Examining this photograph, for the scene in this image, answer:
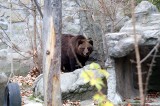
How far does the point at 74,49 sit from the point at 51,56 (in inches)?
190

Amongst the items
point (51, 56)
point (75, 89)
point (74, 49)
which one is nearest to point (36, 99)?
point (75, 89)

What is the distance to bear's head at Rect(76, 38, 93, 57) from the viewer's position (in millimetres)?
9019

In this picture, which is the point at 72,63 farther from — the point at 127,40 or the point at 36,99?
the point at 127,40

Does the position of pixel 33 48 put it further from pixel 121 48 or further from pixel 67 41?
pixel 121 48

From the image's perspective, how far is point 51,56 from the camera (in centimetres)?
428

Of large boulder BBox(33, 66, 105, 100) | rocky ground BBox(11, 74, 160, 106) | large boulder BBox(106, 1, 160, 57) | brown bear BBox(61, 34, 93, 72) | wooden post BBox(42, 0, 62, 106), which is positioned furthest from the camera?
brown bear BBox(61, 34, 93, 72)

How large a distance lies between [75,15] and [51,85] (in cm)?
554

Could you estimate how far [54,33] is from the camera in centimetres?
430

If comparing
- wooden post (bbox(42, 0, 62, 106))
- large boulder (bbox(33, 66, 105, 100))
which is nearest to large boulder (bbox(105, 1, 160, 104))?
large boulder (bbox(33, 66, 105, 100))

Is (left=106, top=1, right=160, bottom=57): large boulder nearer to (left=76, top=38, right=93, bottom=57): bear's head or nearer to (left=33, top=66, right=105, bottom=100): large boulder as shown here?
(left=33, top=66, right=105, bottom=100): large boulder

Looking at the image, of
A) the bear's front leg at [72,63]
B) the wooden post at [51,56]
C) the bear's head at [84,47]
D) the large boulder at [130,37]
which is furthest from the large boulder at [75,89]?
the wooden post at [51,56]

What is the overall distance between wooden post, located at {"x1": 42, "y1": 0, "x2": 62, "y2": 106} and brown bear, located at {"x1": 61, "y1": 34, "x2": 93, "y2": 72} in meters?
4.60

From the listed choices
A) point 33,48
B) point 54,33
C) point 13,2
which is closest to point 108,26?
point 33,48

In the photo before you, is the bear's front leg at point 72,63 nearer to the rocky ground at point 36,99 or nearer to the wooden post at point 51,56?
the rocky ground at point 36,99
